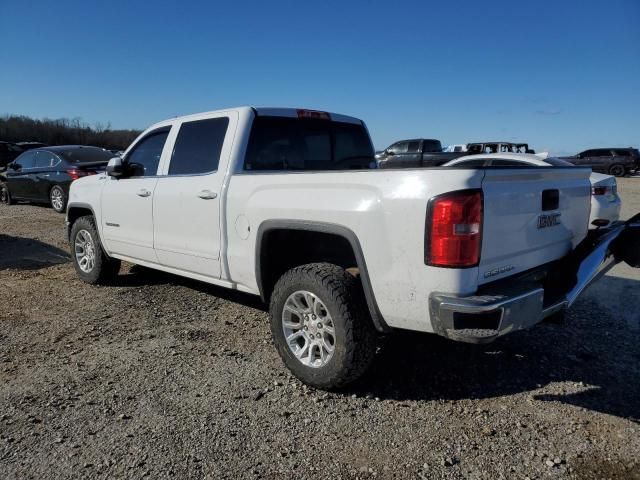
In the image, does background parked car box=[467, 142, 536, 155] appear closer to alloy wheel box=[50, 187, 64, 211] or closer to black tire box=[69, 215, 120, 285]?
alloy wheel box=[50, 187, 64, 211]

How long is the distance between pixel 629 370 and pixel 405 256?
218 cm

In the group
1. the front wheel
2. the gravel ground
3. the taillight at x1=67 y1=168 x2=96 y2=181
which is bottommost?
the gravel ground

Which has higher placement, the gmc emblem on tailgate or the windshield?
the windshield

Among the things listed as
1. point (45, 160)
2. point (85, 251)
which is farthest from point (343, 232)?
point (45, 160)

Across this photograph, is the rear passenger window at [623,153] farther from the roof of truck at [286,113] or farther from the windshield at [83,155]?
the roof of truck at [286,113]

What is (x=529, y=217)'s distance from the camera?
3012 mm

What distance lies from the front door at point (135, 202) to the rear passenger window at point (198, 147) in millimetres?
277

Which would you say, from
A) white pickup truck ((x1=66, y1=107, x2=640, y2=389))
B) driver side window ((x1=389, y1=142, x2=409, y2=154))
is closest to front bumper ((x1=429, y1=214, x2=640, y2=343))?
white pickup truck ((x1=66, y1=107, x2=640, y2=389))

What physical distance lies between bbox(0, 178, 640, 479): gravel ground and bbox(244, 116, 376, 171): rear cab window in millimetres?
1509

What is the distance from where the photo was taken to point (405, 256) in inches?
108

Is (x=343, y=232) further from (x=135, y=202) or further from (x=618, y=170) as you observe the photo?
(x=618, y=170)

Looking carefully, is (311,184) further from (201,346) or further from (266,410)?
(201,346)

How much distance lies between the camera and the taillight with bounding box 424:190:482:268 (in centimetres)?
255

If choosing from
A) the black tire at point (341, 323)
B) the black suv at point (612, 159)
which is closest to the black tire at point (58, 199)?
the black tire at point (341, 323)
